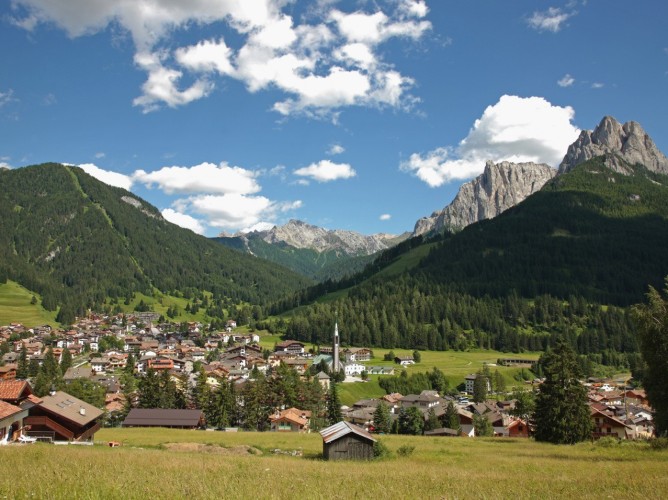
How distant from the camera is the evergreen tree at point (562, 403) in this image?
1859 inches

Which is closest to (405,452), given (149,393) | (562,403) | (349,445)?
(349,445)

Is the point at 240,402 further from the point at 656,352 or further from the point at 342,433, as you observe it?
the point at 656,352

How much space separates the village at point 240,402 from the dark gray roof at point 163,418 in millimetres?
139

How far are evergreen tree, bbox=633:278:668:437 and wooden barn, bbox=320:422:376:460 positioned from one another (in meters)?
18.4

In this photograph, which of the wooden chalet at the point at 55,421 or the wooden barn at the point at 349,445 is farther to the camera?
the wooden chalet at the point at 55,421

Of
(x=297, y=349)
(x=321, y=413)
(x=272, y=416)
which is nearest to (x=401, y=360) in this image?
(x=297, y=349)

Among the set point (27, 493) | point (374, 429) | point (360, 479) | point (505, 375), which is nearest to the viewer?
point (27, 493)

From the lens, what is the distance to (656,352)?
104 feet

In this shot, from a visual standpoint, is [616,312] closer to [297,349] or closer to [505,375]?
[505,375]

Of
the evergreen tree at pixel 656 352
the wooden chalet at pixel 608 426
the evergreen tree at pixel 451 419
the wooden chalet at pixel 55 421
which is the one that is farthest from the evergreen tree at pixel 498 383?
the wooden chalet at pixel 55 421

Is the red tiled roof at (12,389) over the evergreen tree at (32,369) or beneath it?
over

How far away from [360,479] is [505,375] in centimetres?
13405

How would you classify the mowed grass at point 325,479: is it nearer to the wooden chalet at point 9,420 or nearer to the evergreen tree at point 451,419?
the wooden chalet at point 9,420

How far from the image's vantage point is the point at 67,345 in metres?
181
